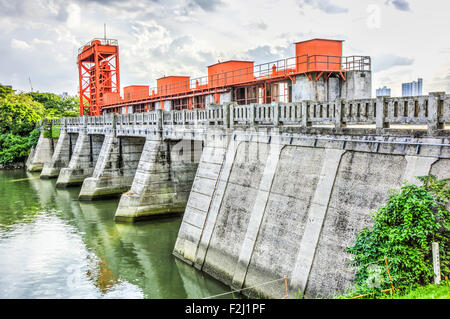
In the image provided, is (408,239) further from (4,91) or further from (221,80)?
(4,91)

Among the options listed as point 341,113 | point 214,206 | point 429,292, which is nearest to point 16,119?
point 214,206

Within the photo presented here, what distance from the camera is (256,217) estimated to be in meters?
13.3

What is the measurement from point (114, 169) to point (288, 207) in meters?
20.4

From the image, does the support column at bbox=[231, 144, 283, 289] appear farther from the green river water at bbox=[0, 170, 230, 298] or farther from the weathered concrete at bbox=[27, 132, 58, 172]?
the weathered concrete at bbox=[27, 132, 58, 172]

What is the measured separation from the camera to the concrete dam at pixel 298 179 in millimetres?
9953

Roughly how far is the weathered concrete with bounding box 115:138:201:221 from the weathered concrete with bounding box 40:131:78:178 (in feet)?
72.8

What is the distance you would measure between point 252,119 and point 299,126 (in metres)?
2.82

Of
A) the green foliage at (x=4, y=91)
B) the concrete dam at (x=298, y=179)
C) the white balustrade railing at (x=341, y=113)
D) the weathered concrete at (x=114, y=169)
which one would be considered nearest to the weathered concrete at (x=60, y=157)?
the weathered concrete at (x=114, y=169)

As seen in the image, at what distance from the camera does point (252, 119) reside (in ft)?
51.3

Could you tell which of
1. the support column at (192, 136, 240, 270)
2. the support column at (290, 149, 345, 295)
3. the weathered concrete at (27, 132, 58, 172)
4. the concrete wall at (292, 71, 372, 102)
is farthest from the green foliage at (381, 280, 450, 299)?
the weathered concrete at (27, 132, 58, 172)

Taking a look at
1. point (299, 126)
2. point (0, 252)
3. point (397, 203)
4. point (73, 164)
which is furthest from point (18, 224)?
point (397, 203)

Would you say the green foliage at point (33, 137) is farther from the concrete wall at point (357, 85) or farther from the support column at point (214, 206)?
the support column at point (214, 206)

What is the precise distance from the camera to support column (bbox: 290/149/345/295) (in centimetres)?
1090

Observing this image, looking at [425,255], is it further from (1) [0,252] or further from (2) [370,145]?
(1) [0,252]
